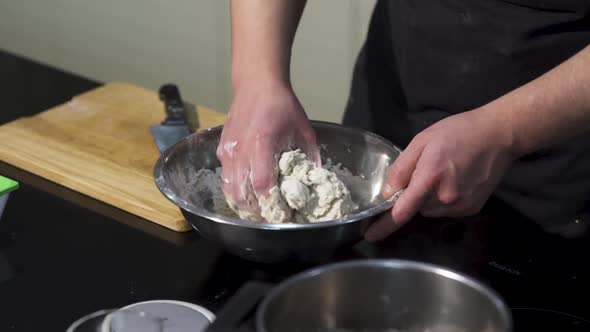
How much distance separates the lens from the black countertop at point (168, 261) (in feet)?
→ 3.15

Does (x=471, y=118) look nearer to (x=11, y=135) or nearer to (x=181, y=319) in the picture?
(x=181, y=319)

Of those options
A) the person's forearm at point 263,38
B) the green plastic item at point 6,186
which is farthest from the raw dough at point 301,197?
the green plastic item at point 6,186

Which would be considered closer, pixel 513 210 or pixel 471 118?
pixel 471 118

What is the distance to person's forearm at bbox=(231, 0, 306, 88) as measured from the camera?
1160 mm

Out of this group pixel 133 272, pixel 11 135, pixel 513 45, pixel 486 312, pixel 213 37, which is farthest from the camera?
pixel 213 37

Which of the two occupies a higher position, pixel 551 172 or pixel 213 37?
pixel 551 172

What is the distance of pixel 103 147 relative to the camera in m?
1.35

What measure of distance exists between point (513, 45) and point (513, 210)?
26 cm

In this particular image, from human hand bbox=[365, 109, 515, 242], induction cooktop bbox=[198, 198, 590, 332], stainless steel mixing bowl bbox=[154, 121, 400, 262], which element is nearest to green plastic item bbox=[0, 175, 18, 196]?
stainless steel mixing bowl bbox=[154, 121, 400, 262]

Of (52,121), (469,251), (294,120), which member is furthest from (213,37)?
(469,251)

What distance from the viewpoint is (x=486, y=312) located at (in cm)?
66

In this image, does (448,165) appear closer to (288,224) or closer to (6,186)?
(288,224)

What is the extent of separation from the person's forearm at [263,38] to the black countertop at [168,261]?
0.84ft

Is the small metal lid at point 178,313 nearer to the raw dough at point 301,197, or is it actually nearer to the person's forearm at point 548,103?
the raw dough at point 301,197
